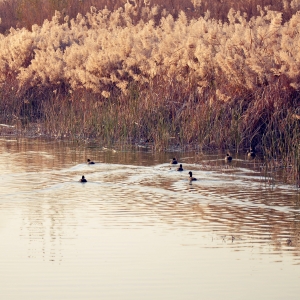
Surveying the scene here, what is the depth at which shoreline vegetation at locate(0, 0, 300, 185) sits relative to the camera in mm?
17828

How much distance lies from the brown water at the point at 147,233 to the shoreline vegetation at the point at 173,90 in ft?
5.91

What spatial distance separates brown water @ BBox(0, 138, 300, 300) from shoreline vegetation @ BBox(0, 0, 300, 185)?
1.80 m

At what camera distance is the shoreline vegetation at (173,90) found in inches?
702

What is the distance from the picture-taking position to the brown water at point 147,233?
7750 mm

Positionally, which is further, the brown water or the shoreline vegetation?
the shoreline vegetation

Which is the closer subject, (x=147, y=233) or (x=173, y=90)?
(x=147, y=233)

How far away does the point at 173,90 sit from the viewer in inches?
793

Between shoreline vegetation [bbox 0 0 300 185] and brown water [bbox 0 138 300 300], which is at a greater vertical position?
shoreline vegetation [bbox 0 0 300 185]

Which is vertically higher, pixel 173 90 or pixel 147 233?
pixel 173 90

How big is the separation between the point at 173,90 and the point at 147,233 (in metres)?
10.5

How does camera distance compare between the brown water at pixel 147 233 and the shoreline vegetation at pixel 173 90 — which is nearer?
the brown water at pixel 147 233

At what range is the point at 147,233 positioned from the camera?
9.88 m

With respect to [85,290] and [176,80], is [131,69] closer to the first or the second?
[176,80]

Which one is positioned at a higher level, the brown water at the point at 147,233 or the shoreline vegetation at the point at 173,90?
the shoreline vegetation at the point at 173,90
